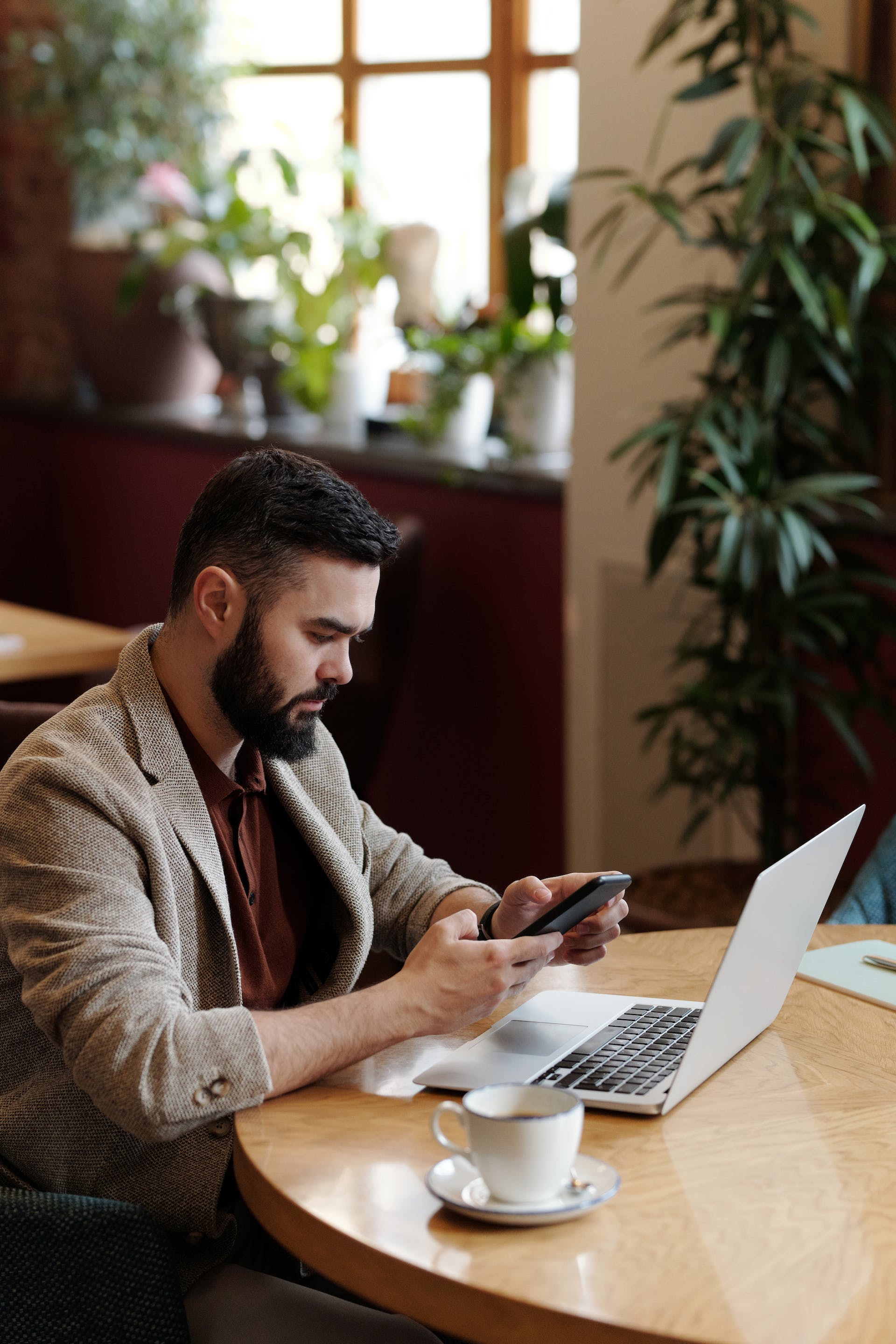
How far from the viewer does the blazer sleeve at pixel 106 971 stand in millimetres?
1218

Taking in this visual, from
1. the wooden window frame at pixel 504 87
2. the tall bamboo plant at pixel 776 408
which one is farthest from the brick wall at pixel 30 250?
the tall bamboo plant at pixel 776 408

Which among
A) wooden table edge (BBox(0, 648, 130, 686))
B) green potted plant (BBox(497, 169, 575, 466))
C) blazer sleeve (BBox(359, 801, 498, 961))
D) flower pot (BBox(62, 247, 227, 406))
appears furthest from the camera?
flower pot (BBox(62, 247, 227, 406))

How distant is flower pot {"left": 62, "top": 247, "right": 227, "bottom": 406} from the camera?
4.77 metres

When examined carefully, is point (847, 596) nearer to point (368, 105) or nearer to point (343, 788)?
point (343, 788)

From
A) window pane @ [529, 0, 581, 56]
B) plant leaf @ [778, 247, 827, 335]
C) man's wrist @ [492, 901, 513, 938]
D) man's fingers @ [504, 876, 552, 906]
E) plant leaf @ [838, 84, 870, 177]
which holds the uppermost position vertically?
window pane @ [529, 0, 581, 56]

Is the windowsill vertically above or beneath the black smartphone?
above

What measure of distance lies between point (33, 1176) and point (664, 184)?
2.11 metres

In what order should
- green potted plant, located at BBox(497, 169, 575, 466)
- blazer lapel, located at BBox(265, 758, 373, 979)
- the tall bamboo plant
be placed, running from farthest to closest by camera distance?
green potted plant, located at BBox(497, 169, 575, 466), the tall bamboo plant, blazer lapel, located at BBox(265, 758, 373, 979)

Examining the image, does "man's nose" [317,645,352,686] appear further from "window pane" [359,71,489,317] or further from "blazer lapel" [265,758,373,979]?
"window pane" [359,71,489,317]

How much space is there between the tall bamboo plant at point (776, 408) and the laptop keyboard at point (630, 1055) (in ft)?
3.94

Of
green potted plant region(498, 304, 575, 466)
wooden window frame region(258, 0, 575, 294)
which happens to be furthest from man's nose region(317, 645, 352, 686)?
wooden window frame region(258, 0, 575, 294)

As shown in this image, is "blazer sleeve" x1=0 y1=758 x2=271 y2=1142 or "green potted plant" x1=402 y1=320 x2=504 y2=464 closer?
"blazer sleeve" x1=0 y1=758 x2=271 y2=1142

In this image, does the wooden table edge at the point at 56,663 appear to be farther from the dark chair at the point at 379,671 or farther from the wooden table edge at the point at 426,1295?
the wooden table edge at the point at 426,1295

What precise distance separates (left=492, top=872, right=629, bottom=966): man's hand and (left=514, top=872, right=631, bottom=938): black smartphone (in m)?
0.07
